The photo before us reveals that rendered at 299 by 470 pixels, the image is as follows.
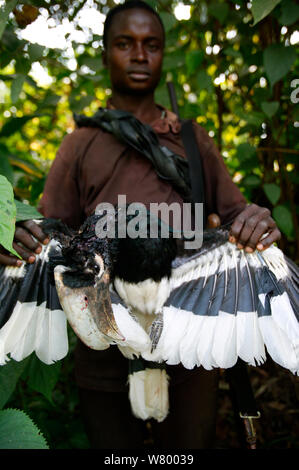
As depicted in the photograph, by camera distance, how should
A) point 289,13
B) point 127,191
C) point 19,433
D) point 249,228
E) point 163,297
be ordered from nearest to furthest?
point 19,433 < point 249,228 < point 163,297 < point 127,191 < point 289,13

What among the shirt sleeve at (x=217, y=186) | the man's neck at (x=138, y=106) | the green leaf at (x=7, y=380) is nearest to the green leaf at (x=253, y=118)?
the shirt sleeve at (x=217, y=186)

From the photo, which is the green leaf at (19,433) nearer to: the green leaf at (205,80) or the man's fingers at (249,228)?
the man's fingers at (249,228)

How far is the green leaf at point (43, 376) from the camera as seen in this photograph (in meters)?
1.17

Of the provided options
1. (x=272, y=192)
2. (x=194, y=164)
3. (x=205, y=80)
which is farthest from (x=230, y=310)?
(x=205, y=80)

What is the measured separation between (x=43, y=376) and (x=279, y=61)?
1.27 metres

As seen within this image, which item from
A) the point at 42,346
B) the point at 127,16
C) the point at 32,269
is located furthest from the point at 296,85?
the point at 42,346

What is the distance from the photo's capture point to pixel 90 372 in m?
1.17

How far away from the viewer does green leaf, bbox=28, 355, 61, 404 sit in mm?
1168

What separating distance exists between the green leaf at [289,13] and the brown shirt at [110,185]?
0.43 metres

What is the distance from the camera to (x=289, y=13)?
126 cm

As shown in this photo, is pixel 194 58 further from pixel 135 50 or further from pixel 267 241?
pixel 267 241

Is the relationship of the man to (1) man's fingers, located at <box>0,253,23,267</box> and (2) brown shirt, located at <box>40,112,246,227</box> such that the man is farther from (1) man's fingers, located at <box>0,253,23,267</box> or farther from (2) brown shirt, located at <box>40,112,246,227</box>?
(1) man's fingers, located at <box>0,253,23,267</box>

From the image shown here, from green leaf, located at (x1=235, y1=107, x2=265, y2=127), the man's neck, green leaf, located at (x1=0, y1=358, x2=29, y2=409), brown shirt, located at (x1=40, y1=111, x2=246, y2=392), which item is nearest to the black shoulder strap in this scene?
brown shirt, located at (x1=40, y1=111, x2=246, y2=392)
